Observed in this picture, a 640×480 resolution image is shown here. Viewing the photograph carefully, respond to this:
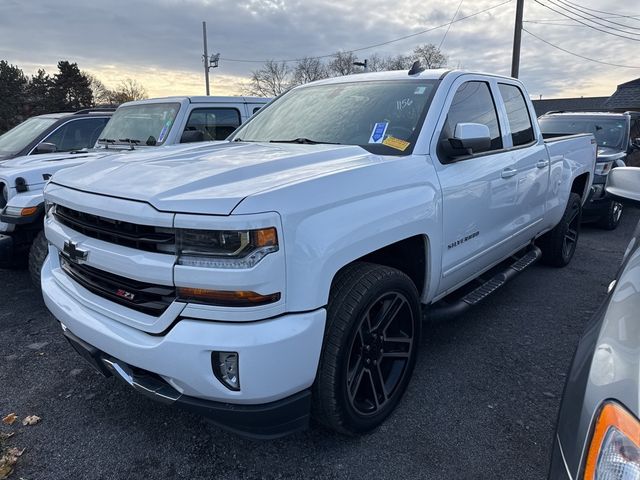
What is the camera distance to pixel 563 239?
5.27 m

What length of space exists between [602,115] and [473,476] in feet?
30.7

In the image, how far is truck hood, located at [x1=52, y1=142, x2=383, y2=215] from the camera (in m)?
1.91

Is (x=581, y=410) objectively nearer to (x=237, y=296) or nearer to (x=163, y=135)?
(x=237, y=296)

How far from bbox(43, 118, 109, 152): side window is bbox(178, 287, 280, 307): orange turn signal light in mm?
5738

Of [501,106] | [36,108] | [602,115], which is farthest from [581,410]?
[36,108]

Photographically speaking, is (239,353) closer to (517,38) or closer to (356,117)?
(356,117)

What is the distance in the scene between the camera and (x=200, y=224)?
1802mm

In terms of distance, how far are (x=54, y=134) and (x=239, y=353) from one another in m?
6.07

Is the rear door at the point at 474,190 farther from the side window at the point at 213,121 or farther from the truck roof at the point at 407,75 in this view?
the side window at the point at 213,121

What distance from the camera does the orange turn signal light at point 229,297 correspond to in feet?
5.96

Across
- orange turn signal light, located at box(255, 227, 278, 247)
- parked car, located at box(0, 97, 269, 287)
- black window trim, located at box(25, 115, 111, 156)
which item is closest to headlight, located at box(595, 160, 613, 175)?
parked car, located at box(0, 97, 269, 287)

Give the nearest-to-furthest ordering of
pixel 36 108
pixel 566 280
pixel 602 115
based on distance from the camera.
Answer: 1. pixel 566 280
2. pixel 602 115
3. pixel 36 108

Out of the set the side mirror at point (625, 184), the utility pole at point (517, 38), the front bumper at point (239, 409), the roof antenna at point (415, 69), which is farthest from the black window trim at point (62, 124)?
the utility pole at point (517, 38)

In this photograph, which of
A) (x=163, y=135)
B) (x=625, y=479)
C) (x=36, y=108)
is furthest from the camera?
(x=36, y=108)
